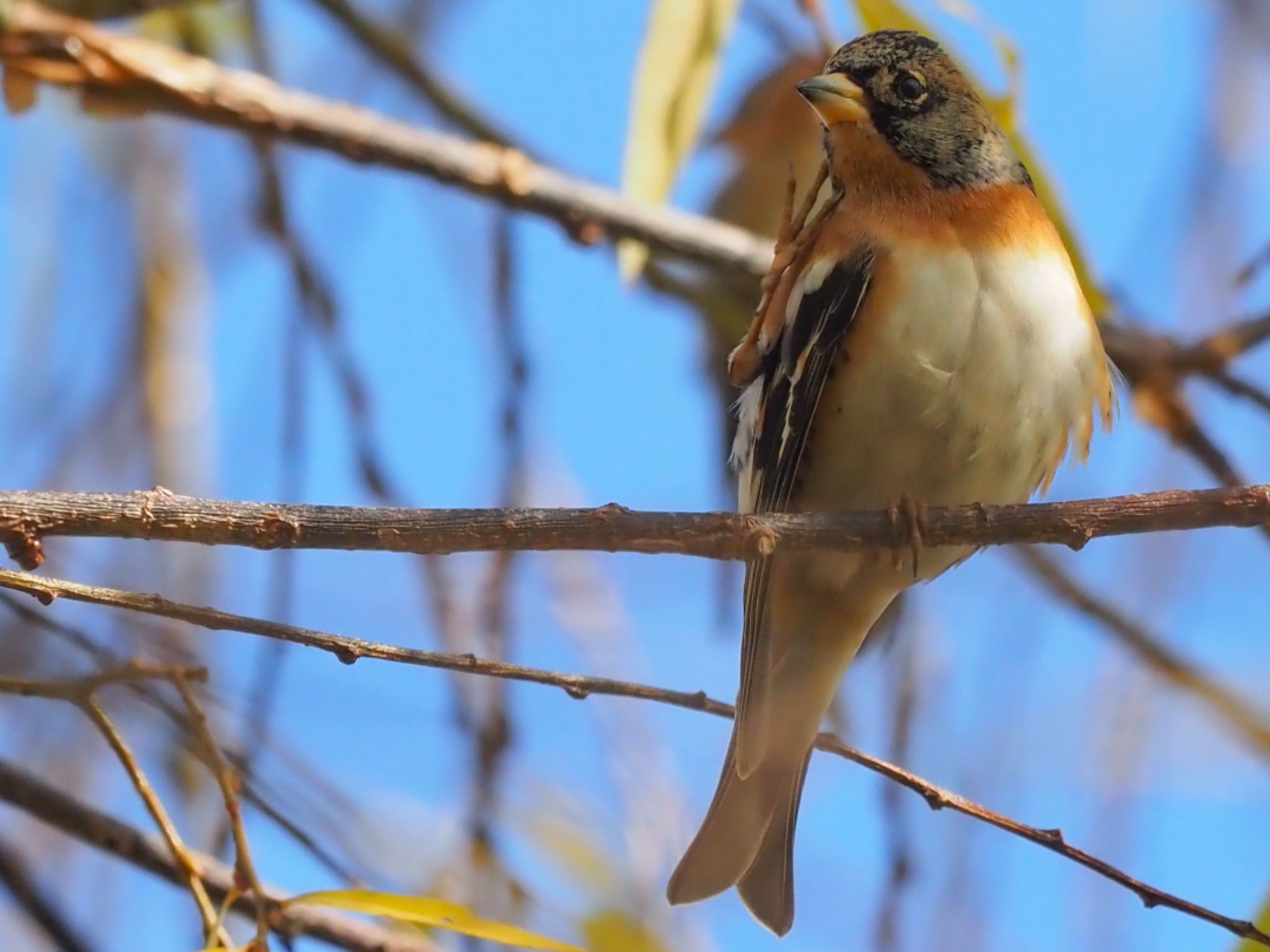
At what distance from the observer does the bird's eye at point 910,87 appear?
10.5ft

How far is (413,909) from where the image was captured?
1.89 metres

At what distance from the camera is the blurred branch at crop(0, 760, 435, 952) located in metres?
2.33

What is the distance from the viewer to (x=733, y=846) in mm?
2766

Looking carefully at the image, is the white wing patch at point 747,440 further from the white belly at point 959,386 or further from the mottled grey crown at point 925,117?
the mottled grey crown at point 925,117

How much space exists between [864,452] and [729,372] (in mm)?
304

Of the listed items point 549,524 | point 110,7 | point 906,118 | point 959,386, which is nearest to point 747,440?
point 959,386

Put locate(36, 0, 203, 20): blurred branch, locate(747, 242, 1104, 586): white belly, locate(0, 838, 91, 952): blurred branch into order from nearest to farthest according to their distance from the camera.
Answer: locate(0, 838, 91, 952): blurred branch < locate(747, 242, 1104, 586): white belly < locate(36, 0, 203, 20): blurred branch

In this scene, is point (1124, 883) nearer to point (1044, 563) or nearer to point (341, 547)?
point (341, 547)

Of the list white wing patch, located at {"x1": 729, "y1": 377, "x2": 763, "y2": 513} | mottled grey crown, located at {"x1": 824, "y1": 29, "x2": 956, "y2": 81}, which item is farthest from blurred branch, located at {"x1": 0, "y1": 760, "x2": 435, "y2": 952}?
mottled grey crown, located at {"x1": 824, "y1": 29, "x2": 956, "y2": 81}

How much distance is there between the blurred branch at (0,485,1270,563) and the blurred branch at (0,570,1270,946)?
0.09 metres

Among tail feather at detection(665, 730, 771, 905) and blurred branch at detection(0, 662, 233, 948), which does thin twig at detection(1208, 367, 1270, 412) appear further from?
blurred branch at detection(0, 662, 233, 948)

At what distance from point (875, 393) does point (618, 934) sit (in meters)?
1.15

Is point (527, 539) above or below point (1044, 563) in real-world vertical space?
below

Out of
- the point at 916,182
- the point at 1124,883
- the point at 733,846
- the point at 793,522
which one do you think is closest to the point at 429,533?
the point at 793,522
